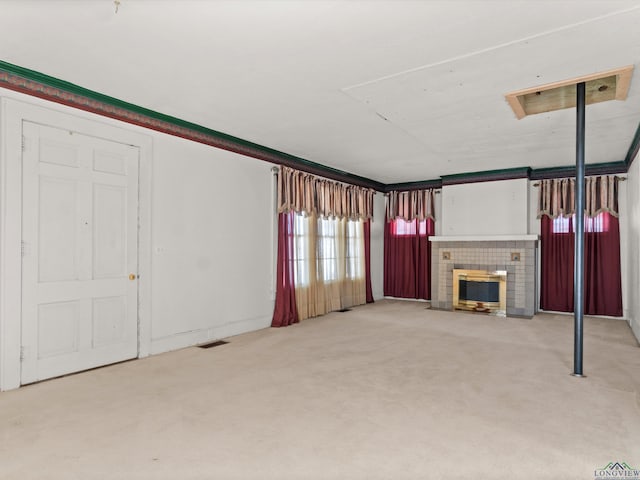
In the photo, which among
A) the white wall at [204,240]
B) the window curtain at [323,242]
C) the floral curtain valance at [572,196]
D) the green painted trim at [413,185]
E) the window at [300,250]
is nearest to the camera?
the white wall at [204,240]

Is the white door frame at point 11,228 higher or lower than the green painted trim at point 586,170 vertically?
lower

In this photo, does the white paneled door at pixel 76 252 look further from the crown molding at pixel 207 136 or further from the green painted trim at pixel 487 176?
the green painted trim at pixel 487 176

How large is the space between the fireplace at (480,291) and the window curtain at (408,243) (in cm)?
94

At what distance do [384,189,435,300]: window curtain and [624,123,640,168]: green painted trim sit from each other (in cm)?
322

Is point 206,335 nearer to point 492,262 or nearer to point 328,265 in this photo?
point 328,265

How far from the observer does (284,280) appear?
A: 594 centimetres

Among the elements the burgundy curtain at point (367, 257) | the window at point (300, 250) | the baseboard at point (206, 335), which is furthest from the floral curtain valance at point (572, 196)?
the baseboard at point (206, 335)

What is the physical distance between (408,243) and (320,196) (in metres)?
2.76

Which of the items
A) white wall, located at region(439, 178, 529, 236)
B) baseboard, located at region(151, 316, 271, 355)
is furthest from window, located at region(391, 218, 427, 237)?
baseboard, located at region(151, 316, 271, 355)

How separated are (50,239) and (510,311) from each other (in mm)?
6690

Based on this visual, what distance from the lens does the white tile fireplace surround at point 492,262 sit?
686cm

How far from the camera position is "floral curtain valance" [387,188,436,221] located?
830 centimetres

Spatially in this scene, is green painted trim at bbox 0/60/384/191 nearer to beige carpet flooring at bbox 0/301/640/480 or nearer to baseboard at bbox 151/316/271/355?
baseboard at bbox 151/316/271/355

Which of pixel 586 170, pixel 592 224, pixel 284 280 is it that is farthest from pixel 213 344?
pixel 586 170
